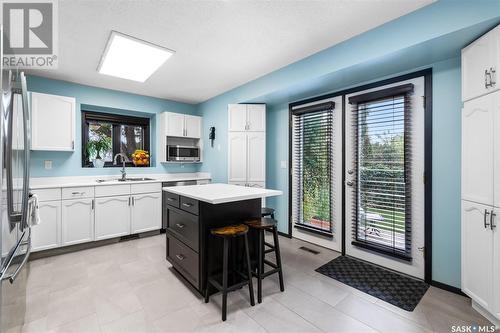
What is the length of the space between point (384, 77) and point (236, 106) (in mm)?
2089

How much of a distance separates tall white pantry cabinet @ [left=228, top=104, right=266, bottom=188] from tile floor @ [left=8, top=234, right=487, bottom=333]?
157 cm

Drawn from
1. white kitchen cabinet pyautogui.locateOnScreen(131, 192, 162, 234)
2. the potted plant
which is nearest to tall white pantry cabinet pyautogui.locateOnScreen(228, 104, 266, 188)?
white kitchen cabinet pyautogui.locateOnScreen(131, 192, 162, 234)

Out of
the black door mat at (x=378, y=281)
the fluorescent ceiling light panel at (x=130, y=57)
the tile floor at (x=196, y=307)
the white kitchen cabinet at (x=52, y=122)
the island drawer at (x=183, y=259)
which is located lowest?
the tile floor at (x=196, y=307)

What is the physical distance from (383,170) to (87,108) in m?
4.49

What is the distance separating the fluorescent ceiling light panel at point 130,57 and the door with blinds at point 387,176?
2.38 meters

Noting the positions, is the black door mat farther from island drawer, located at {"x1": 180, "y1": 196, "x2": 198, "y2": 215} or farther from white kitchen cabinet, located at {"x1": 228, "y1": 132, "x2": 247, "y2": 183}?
white kitchen cabinet, located at {"x1": 228, "y1": 132, "x2": 247, "y2": 183}

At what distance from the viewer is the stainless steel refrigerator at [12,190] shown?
38.4 inches

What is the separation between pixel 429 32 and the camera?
1.82m

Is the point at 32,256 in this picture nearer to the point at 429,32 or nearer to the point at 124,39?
the point at 124,39

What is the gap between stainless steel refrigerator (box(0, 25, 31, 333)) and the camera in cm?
98

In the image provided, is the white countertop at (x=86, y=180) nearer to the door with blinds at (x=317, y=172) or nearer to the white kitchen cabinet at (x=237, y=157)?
the white kitchen cabinet at (x=237, y=157)

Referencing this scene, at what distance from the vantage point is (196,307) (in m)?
1.91

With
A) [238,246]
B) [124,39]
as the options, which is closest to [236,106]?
[124,39]

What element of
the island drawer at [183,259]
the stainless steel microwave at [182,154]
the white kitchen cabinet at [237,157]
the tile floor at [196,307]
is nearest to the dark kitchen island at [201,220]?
the island drawer at [183,259]
